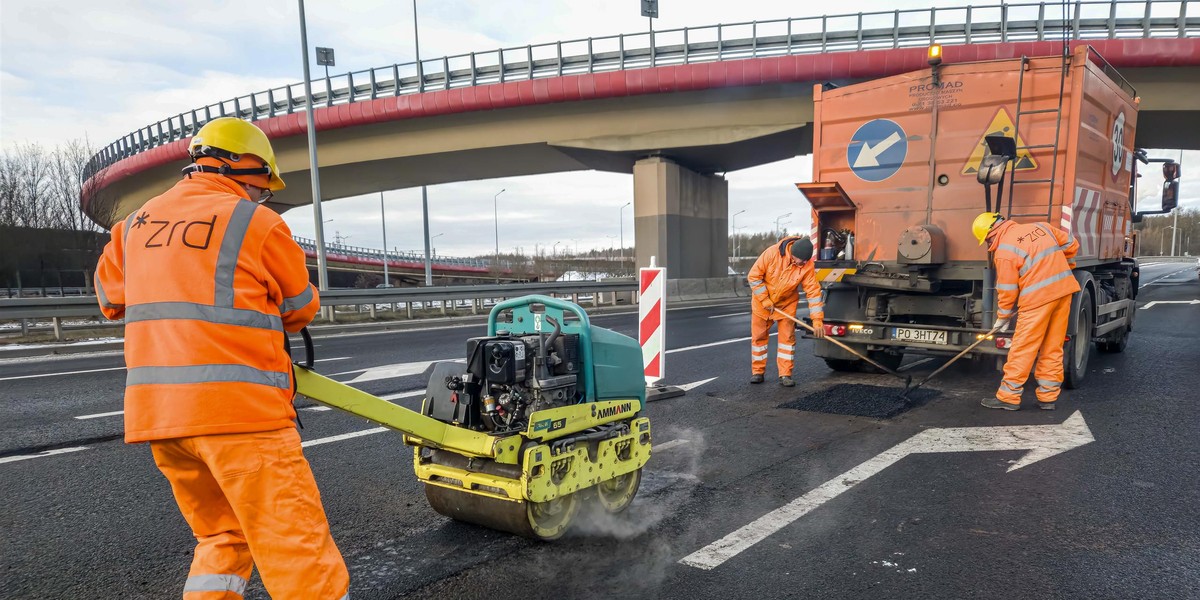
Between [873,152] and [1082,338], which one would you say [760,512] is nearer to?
[873,152]

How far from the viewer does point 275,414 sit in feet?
6.60

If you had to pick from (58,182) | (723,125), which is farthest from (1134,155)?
(58,182)

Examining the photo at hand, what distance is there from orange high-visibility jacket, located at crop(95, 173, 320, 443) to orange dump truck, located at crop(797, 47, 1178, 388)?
6048 millimetres

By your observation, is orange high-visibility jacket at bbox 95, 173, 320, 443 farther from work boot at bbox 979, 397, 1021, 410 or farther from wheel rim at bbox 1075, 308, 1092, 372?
wheel rim at bbox 1075, 308, 1092, 372

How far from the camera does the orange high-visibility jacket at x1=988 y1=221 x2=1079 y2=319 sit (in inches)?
223

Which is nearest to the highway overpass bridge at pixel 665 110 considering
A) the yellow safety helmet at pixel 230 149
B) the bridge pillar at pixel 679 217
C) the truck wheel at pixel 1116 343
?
the bridge pillar at pixel 679 217

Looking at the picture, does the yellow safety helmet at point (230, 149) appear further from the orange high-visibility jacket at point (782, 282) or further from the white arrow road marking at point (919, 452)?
the orange high-visibility jacket at point (782, 282)

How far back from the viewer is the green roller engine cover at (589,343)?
326 cm

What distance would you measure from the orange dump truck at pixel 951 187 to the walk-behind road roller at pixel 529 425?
4.34 m

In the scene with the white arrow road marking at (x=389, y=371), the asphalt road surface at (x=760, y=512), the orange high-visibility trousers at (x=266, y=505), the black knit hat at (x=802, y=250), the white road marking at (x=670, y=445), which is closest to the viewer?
the orange high-visibility trousers at (x=266, y=505)

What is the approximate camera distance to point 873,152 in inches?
282

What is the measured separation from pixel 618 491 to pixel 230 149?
7.86 feet

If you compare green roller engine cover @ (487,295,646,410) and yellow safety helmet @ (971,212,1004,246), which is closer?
green roller engine cover @ (487,295,646,410)

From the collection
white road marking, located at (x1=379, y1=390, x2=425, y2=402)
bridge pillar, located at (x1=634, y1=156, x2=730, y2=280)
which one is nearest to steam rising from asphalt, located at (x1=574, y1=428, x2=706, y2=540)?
white road marking, located at (x1=379, y1=390, x2=425, y2=402)
